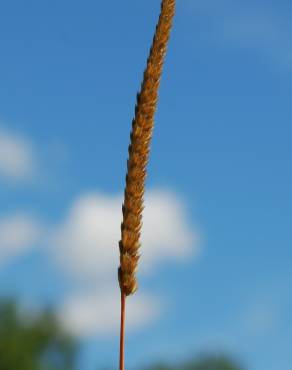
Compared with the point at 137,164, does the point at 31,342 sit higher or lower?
higher

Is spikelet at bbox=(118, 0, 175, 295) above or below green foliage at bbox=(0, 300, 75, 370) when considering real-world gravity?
below

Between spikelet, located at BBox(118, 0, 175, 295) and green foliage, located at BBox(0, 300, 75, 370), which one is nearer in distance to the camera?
spikelet, located at BBox(118, 0, 175, 295)

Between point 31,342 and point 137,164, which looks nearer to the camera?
point 137,164

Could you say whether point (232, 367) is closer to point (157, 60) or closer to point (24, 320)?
point (24, 320)

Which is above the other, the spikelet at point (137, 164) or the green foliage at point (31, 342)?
the green foliage at point (31, 342)

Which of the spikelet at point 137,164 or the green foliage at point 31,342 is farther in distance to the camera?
the green foliage at point 31,342

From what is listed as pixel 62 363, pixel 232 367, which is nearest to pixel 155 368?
pixel 232 367
